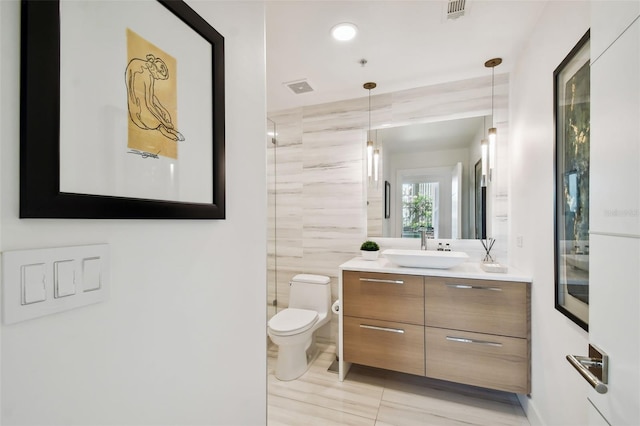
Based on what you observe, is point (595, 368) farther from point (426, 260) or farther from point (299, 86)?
point (299, 86)

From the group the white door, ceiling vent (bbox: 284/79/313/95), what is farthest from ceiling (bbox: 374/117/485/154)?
the white door

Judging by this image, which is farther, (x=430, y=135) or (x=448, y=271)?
(x=430, y=135)

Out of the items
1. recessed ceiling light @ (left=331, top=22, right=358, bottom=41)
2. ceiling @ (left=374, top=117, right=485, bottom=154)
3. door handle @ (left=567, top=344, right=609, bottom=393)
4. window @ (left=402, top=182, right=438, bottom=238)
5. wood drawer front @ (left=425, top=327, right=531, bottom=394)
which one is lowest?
wood drawer front @ (left=425, top=327, right=531, bottom=394)

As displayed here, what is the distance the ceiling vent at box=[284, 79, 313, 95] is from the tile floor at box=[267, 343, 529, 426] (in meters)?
2.45

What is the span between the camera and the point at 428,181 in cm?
260

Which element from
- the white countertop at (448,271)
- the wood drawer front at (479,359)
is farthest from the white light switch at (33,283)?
the wood drawer front at (479,359)

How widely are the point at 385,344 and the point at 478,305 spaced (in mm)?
717

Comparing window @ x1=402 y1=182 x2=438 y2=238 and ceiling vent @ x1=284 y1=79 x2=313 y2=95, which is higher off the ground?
ceiling vent @ x1=284 y1=79 x2=313 y2=95

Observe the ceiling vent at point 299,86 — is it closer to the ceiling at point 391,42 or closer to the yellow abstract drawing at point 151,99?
the ceiling at point 391,42

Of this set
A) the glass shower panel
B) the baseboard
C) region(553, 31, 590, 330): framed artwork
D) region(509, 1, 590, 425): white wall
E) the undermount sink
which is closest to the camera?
region(553, 31, 590, 330): framed artwork

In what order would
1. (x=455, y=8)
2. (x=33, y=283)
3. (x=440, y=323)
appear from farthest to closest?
1. (x=440, y=323)
2. (x=455, y=8)
3. (x=33, y=283)

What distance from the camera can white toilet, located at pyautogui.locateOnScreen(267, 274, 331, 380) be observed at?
217cm

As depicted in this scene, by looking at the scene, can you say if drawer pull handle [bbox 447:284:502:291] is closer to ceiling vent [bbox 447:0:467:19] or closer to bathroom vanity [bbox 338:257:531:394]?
bathroom vanity [bbox 338:257:531:394]

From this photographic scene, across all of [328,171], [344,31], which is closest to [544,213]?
[344,31]
